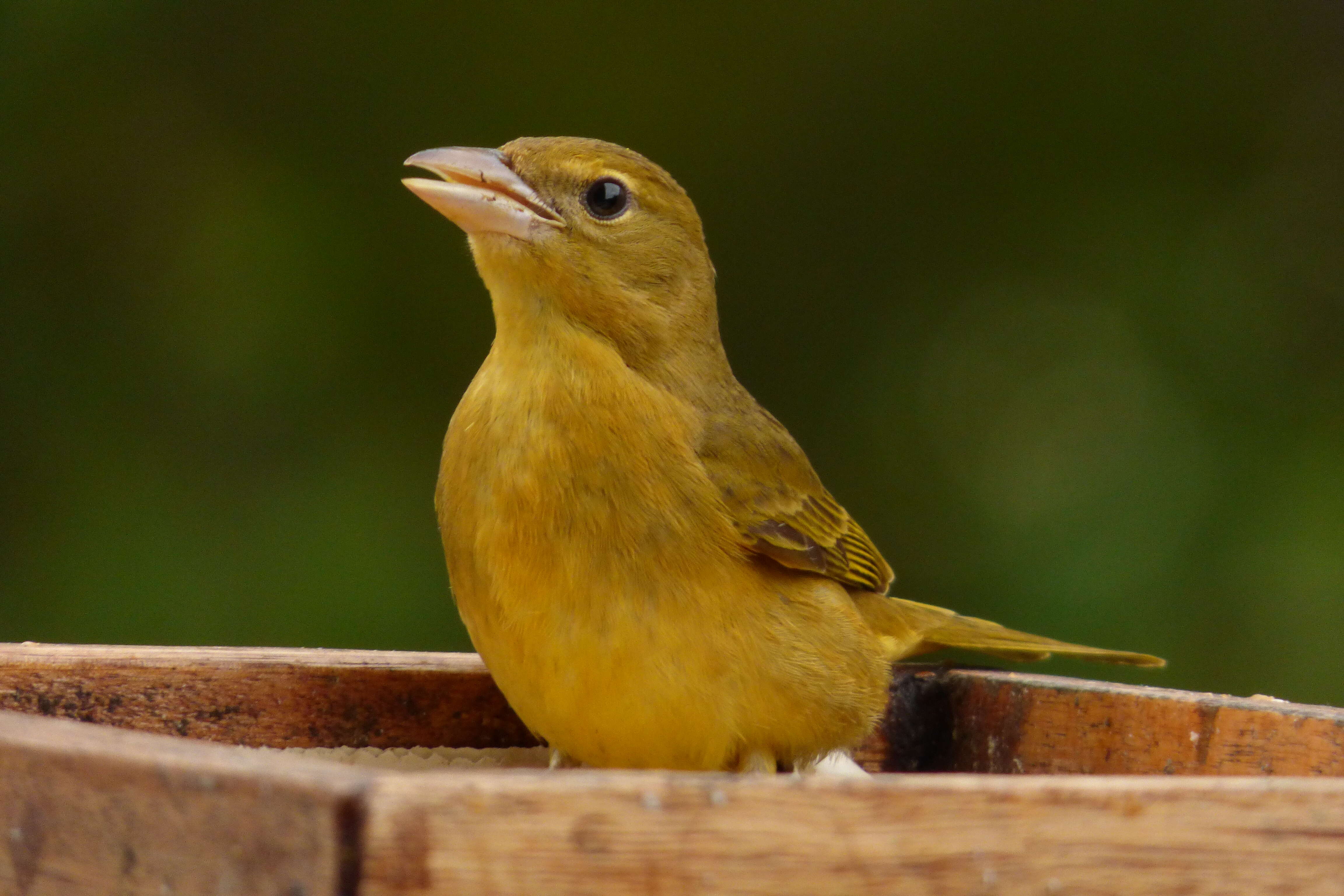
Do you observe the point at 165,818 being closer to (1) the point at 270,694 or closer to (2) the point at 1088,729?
(1) the point at 270,694

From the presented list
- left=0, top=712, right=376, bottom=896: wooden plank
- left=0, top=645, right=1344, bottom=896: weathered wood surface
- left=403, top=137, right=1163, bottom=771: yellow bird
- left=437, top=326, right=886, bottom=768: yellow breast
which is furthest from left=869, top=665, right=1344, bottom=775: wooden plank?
left=0, top=712, right=376, bottom=896: wooden plank

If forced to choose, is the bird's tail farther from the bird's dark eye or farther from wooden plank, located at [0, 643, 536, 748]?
the bird's dark eye

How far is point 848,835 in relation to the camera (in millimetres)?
1606

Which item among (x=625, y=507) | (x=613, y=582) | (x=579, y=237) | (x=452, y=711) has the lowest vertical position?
(x=452, y=711)

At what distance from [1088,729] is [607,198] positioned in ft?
4.40

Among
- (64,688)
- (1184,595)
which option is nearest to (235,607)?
(64,688)

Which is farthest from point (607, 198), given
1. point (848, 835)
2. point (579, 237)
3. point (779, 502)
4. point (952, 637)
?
point (848, 835)

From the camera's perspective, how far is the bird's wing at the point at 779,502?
283 cm

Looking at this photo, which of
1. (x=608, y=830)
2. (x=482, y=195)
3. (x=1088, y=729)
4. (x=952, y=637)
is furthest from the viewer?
(x=952, y=637)

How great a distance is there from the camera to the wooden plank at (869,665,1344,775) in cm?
278

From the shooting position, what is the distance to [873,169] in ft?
16.0

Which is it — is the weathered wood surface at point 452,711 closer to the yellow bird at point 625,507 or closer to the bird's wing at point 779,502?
the yellow bird at point 625,507

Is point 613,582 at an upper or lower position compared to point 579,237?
lower

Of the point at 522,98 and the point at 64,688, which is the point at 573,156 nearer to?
the point at 64,688
